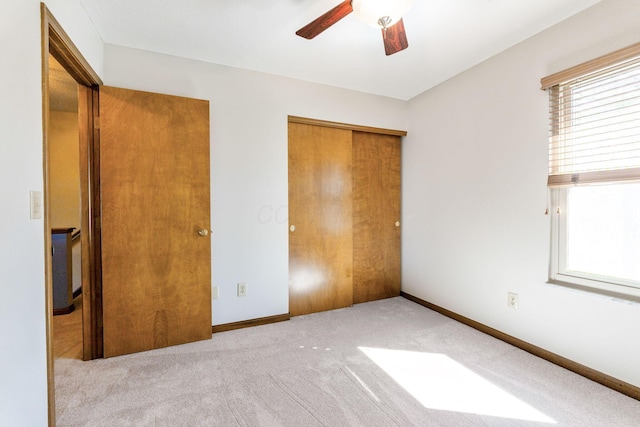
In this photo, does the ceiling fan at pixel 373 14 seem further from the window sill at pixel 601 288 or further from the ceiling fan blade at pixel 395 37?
the window sill at pixel 601 288

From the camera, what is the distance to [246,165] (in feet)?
8.65

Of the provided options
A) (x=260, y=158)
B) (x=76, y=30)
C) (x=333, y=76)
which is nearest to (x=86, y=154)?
(x=76, y=30)

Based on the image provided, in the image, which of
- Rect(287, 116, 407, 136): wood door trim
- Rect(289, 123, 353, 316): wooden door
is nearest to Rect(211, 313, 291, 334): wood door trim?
Rect(289, 123, 353, 316): wooden door

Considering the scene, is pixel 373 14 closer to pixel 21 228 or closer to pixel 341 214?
pixel 21 228

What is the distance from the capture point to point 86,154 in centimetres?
206

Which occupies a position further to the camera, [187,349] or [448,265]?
[448,265]

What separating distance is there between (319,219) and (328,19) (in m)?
1.86

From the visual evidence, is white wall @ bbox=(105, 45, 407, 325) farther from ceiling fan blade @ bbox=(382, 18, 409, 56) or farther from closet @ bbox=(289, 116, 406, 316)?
ceiling fan blade @ bbox=(382, 18, 409, 56)

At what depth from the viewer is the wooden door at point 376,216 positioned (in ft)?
10.8

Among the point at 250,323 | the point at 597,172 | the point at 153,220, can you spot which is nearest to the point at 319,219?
the point at 250,323

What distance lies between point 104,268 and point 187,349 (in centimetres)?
85

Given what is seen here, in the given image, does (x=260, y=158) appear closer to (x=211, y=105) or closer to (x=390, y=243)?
(x=211, y=105)

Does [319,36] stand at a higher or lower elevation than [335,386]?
higher

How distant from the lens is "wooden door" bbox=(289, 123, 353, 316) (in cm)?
293
